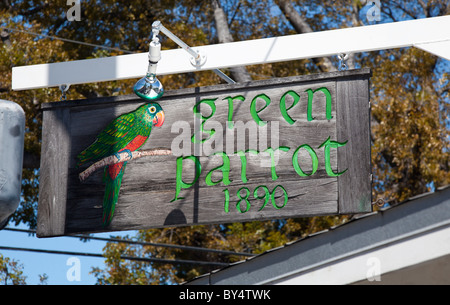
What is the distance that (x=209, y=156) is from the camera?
438 centimetres

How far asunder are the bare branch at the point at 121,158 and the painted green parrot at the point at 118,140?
0.02 metres

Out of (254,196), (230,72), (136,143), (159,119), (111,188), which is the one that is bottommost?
(254,196)

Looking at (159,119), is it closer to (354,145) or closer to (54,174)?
(54,174)

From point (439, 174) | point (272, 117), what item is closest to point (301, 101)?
point (272, 117)

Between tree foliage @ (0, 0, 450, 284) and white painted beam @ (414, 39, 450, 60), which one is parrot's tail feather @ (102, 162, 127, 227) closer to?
white painted beam @ (414, 39, 450, 60)

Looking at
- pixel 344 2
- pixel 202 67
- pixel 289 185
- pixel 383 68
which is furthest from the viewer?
pixel 344 2

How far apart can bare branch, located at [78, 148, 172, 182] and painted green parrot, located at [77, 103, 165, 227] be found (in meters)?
0.02

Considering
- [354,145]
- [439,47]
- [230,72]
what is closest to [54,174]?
[354,145]

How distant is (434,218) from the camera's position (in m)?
4.39

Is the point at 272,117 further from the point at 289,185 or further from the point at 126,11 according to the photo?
the point at 126,11

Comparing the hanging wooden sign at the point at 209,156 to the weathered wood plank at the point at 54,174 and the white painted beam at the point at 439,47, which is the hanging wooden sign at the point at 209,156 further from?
the white painted beam at the point at 439,47

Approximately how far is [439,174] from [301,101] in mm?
8672

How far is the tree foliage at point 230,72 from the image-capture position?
12.7 meters

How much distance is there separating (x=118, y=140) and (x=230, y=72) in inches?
396
